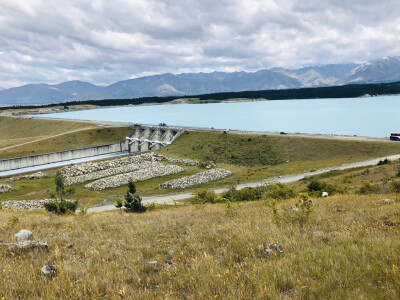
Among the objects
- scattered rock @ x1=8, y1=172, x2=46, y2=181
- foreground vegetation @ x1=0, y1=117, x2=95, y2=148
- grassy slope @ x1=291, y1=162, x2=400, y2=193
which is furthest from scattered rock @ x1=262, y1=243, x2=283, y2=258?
foreground vegetation @ x1=0, y1=117, x2=95, y2=148

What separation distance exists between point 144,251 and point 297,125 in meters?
147

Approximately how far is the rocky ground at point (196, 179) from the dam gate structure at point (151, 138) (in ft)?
149

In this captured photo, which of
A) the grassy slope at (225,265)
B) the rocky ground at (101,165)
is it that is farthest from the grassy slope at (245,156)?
the grassy slope at (225,265)

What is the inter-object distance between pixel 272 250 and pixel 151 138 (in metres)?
113

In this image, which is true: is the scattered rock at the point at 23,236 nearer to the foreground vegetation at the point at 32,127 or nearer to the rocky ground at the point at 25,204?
the rocky ground at the point at 25,204

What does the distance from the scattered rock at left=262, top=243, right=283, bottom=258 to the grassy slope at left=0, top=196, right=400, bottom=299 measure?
0.15 m

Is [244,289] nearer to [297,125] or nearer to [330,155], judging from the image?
[330,155]

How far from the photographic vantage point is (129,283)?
5715 mm

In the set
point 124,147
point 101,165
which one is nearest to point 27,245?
point 101,165

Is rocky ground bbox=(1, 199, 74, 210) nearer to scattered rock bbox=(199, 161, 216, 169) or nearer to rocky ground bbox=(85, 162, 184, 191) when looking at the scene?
rocky ground bbox=(85, 162, 184, 191)

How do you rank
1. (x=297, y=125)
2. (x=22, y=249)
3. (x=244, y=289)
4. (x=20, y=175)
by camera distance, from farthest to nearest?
(x=297, y=125) → (x=20, y=175) → (x=22, y=249) → (x=244, y=289)

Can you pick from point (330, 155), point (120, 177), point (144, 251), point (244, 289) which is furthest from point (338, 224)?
point (330, 155)

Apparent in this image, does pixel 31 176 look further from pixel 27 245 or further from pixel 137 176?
pixel 27 245

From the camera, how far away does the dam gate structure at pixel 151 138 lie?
108 metres
